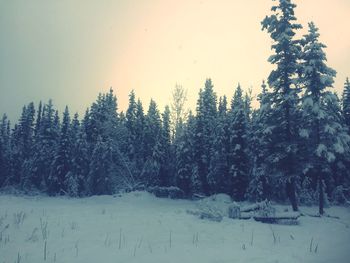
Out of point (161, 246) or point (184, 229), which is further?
point (184, 229)

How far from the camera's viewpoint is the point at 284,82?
79.7 ft

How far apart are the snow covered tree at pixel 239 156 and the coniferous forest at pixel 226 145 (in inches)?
4.6

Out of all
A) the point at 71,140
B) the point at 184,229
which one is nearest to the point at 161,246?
the point at 184,229

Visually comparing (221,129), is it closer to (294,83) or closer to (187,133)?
(187,133)

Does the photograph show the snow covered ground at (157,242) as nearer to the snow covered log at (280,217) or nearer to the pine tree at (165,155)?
the snow covered log at (280,217)

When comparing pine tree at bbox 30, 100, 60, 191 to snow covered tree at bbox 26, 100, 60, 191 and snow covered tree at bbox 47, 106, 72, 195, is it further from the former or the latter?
snow covered tree at bbox 47, 106, 72, 195

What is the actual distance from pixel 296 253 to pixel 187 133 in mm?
37010

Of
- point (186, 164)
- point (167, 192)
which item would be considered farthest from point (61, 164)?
point (186, 164)

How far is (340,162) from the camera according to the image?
34.9 m

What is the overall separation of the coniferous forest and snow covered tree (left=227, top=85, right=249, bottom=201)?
12 centimetres

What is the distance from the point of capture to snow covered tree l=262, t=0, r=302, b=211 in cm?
2370

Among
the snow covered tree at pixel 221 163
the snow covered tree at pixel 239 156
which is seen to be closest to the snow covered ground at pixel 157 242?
the snow covered tree at pixel 239 156

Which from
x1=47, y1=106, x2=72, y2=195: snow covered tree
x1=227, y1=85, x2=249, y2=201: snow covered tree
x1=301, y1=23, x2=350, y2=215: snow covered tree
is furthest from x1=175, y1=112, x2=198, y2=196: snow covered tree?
x1=301, y1=23, x2=350, y2=215: snow covered tree

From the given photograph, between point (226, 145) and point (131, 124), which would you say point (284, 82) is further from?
point (131, 124)
